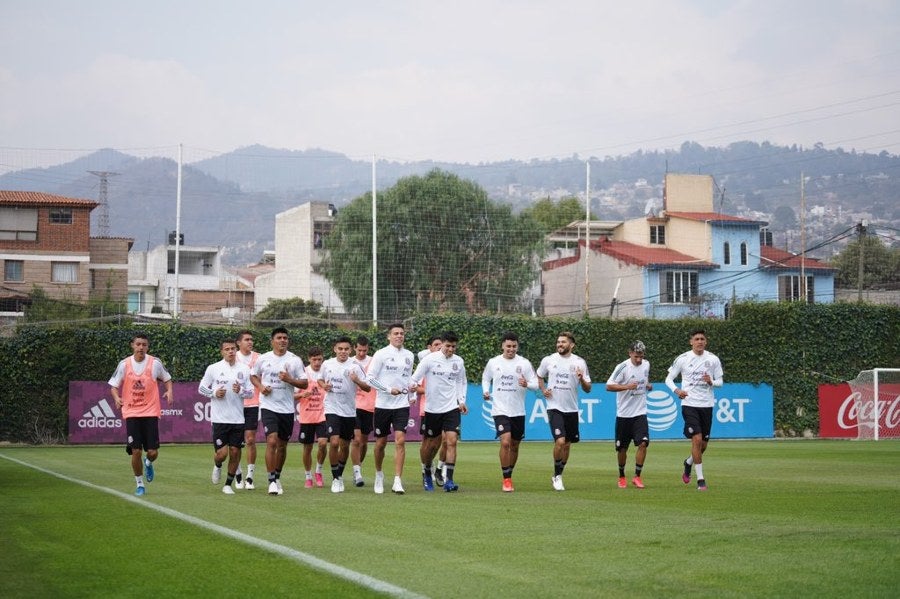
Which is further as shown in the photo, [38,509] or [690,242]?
[690,242]

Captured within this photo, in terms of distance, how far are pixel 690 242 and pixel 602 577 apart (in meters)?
71.4

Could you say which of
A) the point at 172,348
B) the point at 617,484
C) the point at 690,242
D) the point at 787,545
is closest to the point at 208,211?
the point at 690,242

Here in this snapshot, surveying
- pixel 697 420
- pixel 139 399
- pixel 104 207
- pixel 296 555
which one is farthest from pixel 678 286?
pixel 296 555

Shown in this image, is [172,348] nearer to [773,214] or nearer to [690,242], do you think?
[690,242]

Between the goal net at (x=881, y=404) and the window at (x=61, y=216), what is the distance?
44575 millimetres

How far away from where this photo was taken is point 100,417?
37719 millimetres

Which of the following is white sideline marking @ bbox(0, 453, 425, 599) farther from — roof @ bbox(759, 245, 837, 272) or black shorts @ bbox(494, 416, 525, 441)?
roof @ bbox(759, 245, 837, 272)

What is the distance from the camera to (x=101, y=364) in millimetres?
39719

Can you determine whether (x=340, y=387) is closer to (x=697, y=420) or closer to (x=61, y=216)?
(x=697, y=420)

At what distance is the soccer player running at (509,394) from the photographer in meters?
17.3

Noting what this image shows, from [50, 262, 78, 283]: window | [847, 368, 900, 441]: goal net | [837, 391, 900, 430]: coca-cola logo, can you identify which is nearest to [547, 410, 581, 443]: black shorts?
[847, 368, 900, 441]: goal net

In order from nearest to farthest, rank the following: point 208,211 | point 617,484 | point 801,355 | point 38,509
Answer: point 38,509 → point 617,484 → point 801,355 → point 208,211

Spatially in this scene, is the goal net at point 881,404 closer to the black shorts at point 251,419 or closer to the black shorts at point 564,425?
the black shorts at point 564,425

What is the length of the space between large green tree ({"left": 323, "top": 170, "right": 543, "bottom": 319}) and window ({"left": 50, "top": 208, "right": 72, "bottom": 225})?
16.2m
